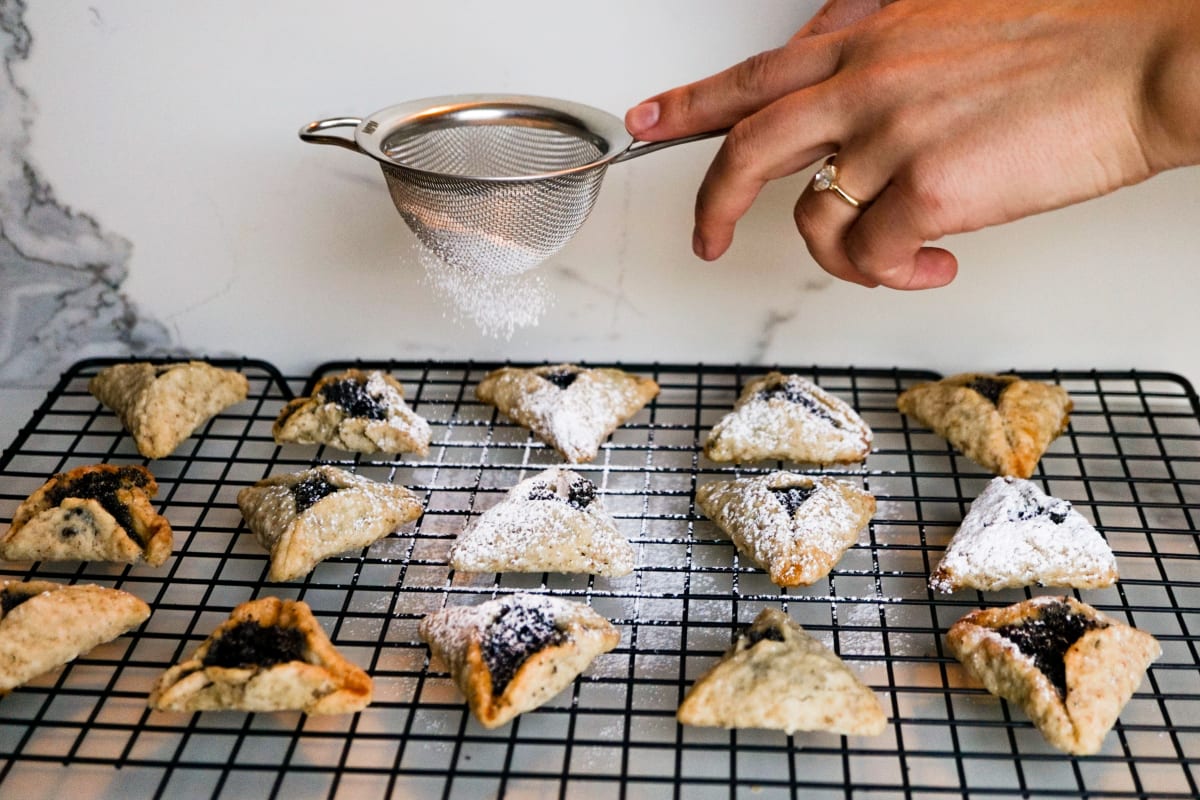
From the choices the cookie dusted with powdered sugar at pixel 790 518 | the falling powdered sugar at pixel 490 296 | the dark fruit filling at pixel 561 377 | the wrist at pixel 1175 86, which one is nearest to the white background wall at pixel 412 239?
the falling powdered sugar at pixel 490 296

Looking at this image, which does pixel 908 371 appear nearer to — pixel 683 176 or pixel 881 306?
pixel 881 306

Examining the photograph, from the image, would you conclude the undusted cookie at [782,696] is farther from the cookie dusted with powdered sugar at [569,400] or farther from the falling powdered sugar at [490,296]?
the falling powdered sugar at [490,296]

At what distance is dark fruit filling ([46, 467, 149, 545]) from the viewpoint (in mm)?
1238

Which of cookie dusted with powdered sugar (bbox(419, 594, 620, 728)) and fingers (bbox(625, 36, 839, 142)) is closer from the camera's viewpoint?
cookie dusted with powdered sugar (bbox(419, 594, 620, 728))

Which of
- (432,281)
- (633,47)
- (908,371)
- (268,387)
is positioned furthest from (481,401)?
(908,371)

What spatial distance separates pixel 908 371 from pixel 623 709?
2.48 feet

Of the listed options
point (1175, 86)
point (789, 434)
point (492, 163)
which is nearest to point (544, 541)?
point (789, 434)

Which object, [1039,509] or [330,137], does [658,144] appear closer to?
[330,137]

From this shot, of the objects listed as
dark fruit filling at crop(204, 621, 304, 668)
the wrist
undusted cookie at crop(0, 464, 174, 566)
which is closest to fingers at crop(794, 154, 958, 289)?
the wrist

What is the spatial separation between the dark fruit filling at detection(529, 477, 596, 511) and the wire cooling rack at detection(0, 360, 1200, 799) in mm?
65

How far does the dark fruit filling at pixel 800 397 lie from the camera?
1.39 metres

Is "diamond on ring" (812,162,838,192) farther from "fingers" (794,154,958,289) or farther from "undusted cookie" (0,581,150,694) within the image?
"undusted cookie" (0,581,150,694)

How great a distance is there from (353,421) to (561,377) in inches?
11.3

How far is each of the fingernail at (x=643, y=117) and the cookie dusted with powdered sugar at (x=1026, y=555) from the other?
1.90ft
